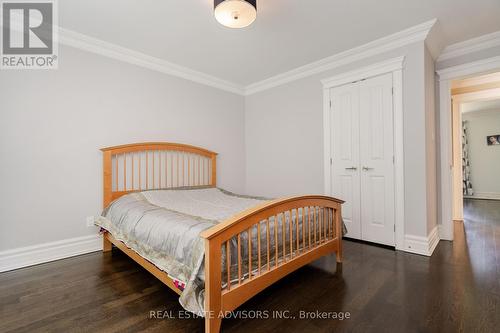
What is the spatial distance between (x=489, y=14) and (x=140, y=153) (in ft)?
13.4

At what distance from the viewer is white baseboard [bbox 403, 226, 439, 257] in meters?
2.55

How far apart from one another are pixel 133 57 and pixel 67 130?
4.03 ft

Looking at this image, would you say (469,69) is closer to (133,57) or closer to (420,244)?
(420,244)

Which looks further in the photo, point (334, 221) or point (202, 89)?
point (202, 89)

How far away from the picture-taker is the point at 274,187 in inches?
161

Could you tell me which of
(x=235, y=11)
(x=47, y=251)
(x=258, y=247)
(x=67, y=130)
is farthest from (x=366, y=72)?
(x=47, y=251)

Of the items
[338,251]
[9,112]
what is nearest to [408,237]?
[338,251]

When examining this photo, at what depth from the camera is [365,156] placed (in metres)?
3.02

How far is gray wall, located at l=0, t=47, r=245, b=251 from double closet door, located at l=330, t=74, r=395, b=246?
2.39m

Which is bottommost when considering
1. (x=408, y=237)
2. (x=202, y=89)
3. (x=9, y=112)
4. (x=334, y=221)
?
(x=408, y=237)

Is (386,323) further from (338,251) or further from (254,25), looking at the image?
(254,25)

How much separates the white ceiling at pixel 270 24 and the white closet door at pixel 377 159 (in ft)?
2.10

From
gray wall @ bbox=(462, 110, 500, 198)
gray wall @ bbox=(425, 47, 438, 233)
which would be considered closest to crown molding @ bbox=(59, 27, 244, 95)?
gray wall @ bbox=(425, 47, 438, 233)

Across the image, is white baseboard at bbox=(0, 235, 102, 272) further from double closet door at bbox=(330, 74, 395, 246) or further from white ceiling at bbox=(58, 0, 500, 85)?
double closet door at bbox=(330, 74, 395, 246)
